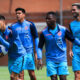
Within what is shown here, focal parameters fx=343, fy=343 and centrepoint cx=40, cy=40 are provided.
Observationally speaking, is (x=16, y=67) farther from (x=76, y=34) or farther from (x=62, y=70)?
(x=76, y=34)

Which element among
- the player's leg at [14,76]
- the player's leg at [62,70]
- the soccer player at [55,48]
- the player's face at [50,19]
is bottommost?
the player's leg at [14,76]

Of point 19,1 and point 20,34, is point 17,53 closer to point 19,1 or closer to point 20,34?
point 20,34

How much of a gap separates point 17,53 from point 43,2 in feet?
57.3

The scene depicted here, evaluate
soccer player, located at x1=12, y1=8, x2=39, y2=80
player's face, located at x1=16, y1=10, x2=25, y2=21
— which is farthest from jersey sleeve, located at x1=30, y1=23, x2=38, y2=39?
player's face, located at x1=16, y1=10, x2=25, y2=21

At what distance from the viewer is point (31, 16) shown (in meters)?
25.1

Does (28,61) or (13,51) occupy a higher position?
(13,51)

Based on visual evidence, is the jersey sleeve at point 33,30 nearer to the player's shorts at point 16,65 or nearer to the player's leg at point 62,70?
the player's shorts at point 16,65

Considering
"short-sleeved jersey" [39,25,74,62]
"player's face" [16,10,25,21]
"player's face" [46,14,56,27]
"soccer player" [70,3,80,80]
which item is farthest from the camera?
"player's face" [16,10,25,21]

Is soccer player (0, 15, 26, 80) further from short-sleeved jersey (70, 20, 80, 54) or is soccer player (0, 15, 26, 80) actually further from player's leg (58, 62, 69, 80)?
short-sleeved jersey (70, 20, 80, 54)

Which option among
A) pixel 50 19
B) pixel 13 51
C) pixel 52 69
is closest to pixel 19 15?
pixel 13 51

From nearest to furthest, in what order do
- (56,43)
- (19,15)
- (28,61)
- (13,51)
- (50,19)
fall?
(50,19), (56,43), (13,51), (19,15), (28,61)

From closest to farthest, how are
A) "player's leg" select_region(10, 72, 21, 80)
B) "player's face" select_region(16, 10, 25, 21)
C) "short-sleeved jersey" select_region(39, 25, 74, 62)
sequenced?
"short-sleeved jersey" select_region(39, 25, 74, 62) → "player's leg" select_region(10, 72, 21, 80) → "player's face" select_region(16, 10, 25, 21)

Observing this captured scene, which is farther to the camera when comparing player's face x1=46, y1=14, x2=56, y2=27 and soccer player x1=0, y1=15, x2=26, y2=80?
soccer player x1=0, y1=15, x2=26, y2=80

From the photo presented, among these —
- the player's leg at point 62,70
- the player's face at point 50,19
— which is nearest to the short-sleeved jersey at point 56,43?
the player's leg at point 62,70
